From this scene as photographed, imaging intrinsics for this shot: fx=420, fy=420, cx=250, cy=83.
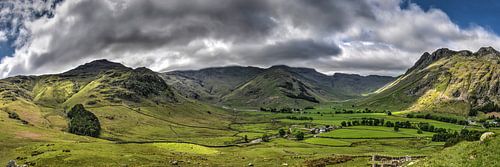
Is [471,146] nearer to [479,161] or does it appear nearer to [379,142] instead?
[479,161]

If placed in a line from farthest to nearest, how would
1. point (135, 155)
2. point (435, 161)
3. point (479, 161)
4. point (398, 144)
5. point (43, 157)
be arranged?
point (398, 144) → point (135, 155) → point (43, 157) → point (435, 161) → point (479, 161)

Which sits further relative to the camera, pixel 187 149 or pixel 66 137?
pixel 66 137

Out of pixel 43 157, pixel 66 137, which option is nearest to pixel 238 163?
pixel 43 157

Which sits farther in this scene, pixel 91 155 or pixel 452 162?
pixel 91 155

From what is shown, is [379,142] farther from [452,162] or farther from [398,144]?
[452,162]

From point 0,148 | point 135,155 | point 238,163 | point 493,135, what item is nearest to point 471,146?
point 493,135

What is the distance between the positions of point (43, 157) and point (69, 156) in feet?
19.1

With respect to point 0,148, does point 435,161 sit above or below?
above

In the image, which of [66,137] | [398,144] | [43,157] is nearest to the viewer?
[43,157]

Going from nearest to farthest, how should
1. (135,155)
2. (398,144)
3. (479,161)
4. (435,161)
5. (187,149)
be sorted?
(479,161) → (435,161) → (135,155) → (187,149) → (398,144)

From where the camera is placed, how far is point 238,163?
103m

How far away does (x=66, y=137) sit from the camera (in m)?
168

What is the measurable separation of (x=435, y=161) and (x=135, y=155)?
81.1 metres

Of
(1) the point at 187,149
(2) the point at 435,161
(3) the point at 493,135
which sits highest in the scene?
(3) the point at 493,135
